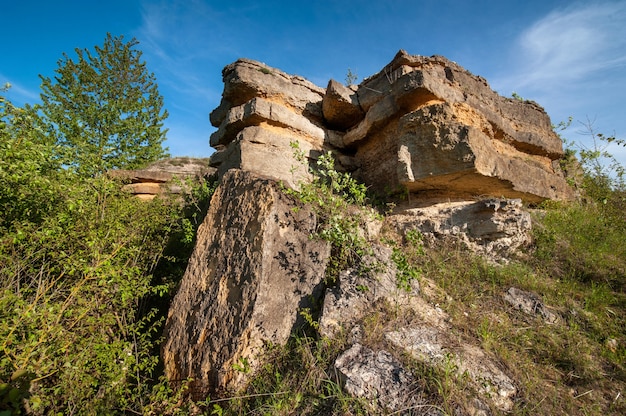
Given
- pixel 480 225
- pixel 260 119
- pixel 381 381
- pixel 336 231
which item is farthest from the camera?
pixel 260 119

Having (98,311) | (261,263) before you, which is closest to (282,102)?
(261,263)

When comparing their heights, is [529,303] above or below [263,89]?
below

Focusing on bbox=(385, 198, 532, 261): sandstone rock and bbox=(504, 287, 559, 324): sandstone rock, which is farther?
bbox=(385, 198, 532, 261): sandstone rock

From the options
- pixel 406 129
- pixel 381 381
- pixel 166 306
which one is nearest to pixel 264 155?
pixel 406 129

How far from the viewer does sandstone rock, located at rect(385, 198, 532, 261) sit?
4.54 m

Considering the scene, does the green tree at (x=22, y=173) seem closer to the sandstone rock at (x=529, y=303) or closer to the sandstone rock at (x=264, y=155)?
the sandstone rock at (x=264, y=155)

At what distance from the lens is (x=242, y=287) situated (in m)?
3.18

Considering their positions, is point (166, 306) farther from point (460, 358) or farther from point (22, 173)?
point (460, 358)

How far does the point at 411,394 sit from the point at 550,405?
1103 millimetres

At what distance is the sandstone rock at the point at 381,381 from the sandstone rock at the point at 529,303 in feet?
6.42

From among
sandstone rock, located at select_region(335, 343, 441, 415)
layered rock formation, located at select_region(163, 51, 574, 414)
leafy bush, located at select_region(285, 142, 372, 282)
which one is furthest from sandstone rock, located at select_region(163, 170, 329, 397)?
sandstone rock, located at select_region(335, 343, 441, 415)

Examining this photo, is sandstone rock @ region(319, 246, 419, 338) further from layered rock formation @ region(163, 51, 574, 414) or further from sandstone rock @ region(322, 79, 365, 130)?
sandstone rock @ region(322, 79, 365, 130)

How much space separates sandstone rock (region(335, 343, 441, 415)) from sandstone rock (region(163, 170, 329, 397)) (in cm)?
78

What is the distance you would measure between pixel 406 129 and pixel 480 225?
6.38 feet
